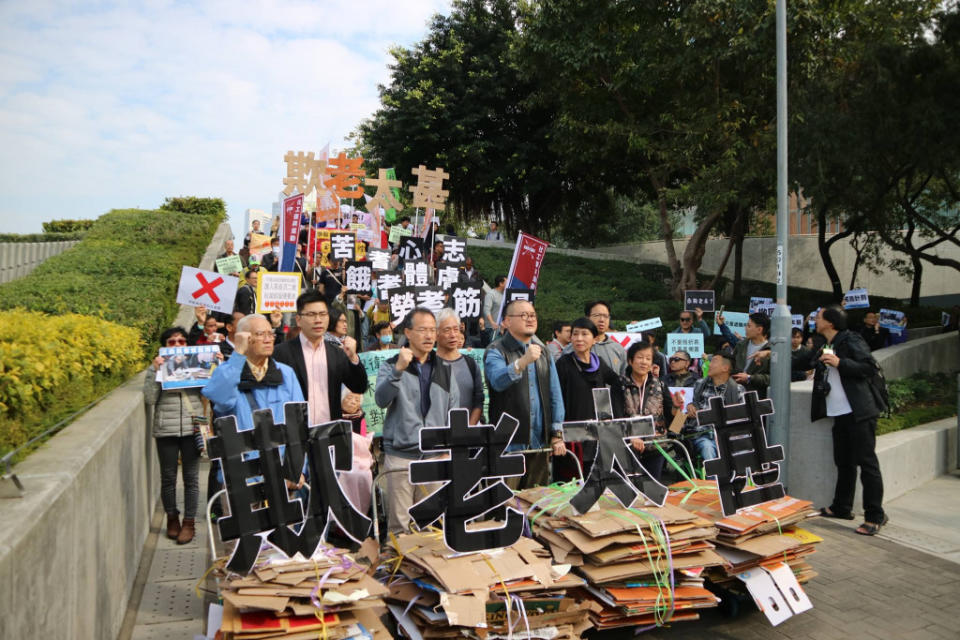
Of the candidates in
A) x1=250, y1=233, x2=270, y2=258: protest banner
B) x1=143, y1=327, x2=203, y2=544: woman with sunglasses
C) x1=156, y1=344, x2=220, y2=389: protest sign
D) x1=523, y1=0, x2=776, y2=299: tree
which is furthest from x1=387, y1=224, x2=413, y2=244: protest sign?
x1=143, y1=327, x2=203, y2=544: woman with sunglasses

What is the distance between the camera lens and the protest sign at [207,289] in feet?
25.1

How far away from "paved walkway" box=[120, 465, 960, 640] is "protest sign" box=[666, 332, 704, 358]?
10.4 feet

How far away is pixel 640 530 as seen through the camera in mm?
4418

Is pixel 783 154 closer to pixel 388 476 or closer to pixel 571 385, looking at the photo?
pixel 571 385

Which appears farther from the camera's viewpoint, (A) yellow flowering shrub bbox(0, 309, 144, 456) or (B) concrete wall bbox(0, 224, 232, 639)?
(A) yellow flowering shrub bbox(0, 309, 144, 456)

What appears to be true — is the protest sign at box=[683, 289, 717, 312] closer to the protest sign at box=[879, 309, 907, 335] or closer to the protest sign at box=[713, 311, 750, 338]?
the protest sign at box=[713, 311, 750, 338]

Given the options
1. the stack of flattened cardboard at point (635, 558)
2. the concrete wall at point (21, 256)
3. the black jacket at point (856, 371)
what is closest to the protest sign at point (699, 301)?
the black jacket at point (856, 371)

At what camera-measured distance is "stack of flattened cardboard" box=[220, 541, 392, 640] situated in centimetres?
343

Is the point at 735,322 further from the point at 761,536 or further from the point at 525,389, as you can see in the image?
the point at 761,536

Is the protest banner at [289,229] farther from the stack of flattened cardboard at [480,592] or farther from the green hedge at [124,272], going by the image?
the stack of flattened cardboard at [480,592]

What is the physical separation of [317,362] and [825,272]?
24.9 m

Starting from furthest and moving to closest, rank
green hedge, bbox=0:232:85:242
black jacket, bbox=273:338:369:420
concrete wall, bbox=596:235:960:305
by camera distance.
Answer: concrete wall, bbox=596:235:960:305, green hedge, bbox=0:232:85:242, black jacket, bbox=273:338:369:420

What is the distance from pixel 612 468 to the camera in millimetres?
4730

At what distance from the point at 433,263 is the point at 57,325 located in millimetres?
9239
